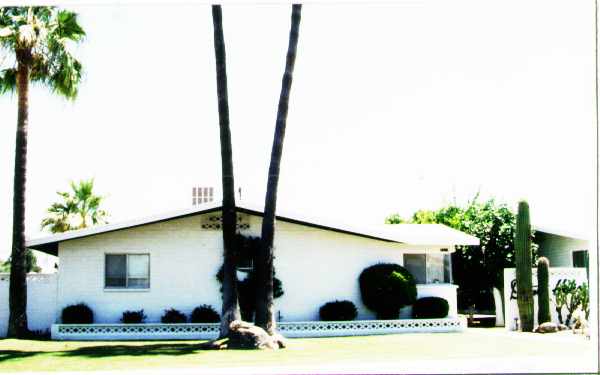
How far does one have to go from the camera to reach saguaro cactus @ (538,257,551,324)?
2134cm

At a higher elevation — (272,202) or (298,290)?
(272,202)

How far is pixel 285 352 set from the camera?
16.6 meters

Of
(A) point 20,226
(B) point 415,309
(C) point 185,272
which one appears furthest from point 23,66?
(B) point 415,309

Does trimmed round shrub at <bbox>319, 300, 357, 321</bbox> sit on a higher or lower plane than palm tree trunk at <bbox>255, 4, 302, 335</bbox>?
lower

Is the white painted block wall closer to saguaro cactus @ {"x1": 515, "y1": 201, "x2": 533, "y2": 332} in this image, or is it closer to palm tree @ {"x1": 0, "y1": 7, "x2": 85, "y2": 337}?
palm tree @ {"x1": 0, "y1": 7, "x2": 85, "y2": 337}

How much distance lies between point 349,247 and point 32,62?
1085 cm

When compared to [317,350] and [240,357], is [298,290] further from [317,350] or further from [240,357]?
[240,357]

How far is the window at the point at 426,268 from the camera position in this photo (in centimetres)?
2433

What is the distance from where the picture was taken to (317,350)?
55.8 feet

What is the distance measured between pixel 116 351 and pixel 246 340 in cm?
298

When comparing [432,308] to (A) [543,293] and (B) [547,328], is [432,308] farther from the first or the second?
(B) [547,328]

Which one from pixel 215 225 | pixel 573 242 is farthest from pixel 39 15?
pixel 573 242

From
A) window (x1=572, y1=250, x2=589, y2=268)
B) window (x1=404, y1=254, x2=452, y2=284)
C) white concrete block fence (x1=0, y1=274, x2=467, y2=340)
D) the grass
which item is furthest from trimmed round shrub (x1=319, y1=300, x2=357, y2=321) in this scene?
window (x1=572, y1=250, x2=589, y2=268)

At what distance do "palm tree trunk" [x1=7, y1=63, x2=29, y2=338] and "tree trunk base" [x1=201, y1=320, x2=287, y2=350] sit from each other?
6518 mm
